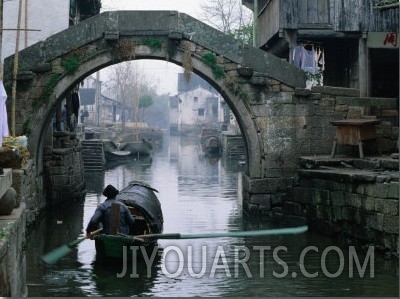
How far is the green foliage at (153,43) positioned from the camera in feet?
50.2

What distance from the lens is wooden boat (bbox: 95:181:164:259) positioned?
999cm

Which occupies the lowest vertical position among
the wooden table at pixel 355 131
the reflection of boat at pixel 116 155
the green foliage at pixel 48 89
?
the reflection of boat at pixel 116 155

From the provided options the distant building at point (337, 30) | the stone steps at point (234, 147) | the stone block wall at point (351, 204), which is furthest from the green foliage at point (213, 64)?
the stone steps at point (234, 147)

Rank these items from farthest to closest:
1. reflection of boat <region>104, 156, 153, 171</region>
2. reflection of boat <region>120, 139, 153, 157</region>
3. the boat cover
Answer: reflection of boat <region>120, 139, 153, 157</region>, reflection of boat <region>104, 156, 153, 171</region>, the boat cover

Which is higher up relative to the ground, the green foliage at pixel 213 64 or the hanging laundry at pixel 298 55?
the hanging laundry at pixel 298 55

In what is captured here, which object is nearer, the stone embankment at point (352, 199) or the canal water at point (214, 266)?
the canal water at point (214, 266)

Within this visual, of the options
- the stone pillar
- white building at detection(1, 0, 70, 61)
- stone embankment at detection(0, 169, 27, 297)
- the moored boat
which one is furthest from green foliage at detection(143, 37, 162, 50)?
the moored boat

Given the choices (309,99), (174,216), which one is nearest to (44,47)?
(174,216)

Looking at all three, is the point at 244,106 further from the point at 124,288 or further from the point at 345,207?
the point at 124,288

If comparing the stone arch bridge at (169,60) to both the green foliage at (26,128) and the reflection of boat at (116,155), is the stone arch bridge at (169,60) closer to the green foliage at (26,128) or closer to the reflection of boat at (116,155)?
the green foliage at (26,128)

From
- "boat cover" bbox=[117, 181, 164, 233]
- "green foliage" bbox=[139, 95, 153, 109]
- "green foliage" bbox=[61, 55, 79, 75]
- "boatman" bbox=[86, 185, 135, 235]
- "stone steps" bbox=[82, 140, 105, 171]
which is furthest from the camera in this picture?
"green foliage" bbox=[139, 95, 153, 109]

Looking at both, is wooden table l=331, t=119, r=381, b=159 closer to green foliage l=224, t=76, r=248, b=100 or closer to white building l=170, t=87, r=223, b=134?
green foliage l=224, t=76, r=248, b=100

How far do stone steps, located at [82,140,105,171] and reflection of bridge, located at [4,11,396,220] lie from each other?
12.0 meters

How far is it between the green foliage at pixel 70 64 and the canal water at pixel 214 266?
Result: 356cm
